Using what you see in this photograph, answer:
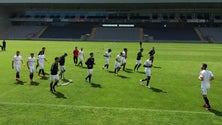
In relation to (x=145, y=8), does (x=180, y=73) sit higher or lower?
lower

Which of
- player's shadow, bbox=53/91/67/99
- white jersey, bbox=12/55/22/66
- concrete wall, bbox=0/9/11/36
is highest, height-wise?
concrete wall, bbox=0/9/11/36

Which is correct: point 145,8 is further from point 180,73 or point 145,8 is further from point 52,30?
point 180,73

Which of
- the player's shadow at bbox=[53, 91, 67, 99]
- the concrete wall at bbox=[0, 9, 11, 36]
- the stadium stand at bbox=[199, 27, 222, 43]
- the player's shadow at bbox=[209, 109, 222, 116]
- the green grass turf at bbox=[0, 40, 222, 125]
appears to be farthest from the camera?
the concrete wall at bbox=[0, 9, 11, 36]

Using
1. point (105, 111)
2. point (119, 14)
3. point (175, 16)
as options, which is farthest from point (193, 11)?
point (105, 111)

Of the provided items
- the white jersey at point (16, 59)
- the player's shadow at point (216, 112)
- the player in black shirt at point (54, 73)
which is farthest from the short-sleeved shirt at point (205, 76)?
the white jersey at point (16, 59)

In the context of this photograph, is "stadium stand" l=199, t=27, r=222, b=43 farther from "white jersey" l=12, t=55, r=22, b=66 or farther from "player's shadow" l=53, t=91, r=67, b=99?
"player's shadow" l=53, t=91, r=67, b=99

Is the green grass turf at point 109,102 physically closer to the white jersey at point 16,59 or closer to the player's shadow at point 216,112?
the player's shadow at point 216,112

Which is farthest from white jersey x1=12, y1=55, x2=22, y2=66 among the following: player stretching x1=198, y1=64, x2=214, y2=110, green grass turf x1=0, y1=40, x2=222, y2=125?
player stretching x1=198, y1=64, x2=214, y2=110

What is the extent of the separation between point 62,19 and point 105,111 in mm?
77398

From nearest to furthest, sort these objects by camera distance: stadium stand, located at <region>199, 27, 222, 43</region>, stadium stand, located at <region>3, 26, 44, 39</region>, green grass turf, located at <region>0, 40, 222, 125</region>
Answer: green grass turf, located at <region>0, 40, 222, 125</region> → stadium stand, located at <region>199, 27, 222, 43</region> → stadium stand, located at <region>3, 26, 44, 39</region>

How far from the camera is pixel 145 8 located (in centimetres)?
8238

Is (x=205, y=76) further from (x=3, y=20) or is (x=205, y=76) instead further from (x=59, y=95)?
(x=3, y=20)

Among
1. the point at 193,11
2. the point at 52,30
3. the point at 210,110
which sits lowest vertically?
the point at 210,110

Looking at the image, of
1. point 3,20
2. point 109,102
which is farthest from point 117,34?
point 109,102
